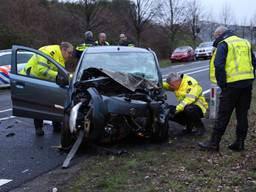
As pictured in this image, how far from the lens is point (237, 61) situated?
584 centimetres

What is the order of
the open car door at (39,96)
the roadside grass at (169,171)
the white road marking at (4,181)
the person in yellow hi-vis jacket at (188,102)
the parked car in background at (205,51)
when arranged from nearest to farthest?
1. the roadside grass at (169,171)
2. the white road marking at (4,181)
3. the person in yellow hi-vis jacket at (188,102)
4. the open car door at (39,96)
5. the parked car in background at (205,51)

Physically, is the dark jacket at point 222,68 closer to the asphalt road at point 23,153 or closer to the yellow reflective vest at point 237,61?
the yellow reflective vest at point 237,61

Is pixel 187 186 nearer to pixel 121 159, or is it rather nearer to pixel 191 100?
pixel 121 159

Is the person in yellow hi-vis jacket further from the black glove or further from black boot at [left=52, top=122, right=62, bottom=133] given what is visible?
black boot at [left=52, top=122, right=62, bottom=133]

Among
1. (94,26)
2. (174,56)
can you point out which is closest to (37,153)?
(94,26)

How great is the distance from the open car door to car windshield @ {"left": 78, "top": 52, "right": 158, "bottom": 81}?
0.52 metres

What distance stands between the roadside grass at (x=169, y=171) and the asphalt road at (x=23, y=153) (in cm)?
67

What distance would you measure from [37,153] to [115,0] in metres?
39.8

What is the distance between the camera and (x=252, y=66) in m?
6.00

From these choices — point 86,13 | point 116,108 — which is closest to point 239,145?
point 116,108

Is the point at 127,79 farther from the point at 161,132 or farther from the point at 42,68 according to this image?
the point at 42,68

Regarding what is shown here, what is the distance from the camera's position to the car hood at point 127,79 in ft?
21.7

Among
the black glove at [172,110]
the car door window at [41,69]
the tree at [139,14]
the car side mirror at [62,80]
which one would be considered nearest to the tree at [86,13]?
the tree at [139,14]

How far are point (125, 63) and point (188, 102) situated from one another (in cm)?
132
